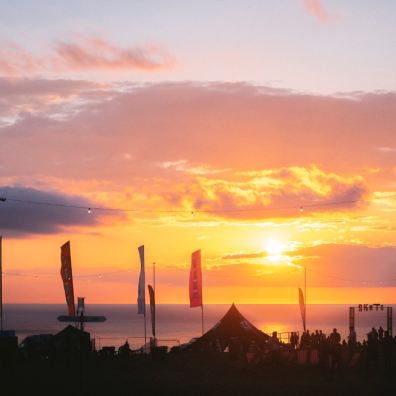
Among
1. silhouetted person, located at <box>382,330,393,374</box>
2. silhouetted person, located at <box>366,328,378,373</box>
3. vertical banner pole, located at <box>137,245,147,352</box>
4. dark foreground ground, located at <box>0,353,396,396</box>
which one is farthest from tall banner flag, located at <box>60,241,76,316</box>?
silhouetted person, located at <box>382,330,393,374</box>

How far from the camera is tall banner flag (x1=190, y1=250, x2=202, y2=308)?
4156 centimetres

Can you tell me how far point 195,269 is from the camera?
1646 inches

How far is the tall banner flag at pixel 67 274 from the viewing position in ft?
120

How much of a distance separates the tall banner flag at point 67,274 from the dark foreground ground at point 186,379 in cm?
256

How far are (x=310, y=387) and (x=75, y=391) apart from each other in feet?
22.7

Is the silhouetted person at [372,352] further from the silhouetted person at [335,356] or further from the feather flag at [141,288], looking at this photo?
the feather flag at [141,288]

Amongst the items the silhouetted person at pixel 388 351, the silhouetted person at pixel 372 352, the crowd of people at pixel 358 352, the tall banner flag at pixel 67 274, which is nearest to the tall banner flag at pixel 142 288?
the tall banner flag at pixel 67 274

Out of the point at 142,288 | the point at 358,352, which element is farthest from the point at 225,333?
the point at 358,352

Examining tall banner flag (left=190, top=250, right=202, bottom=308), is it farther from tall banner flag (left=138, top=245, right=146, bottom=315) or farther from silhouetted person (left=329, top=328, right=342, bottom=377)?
silhouetted person (left=329, top=328, right=342, bottom=377)

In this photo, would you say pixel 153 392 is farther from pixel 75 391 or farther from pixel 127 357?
pixel 127 357

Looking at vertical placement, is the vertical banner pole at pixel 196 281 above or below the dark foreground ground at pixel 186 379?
above

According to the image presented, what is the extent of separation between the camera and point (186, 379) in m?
27.9

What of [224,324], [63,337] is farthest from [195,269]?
[63,337]

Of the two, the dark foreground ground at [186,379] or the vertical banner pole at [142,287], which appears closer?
the dark foreground ground at [186,379]
